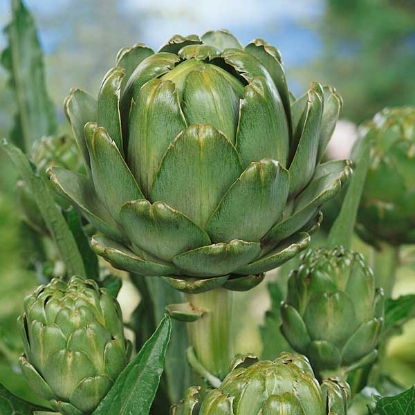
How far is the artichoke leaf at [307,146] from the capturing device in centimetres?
38

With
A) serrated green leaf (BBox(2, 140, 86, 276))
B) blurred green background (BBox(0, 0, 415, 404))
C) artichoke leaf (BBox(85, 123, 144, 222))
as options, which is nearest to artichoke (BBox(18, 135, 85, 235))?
serrated green leaf (BBox(2, 140, 86, 276))

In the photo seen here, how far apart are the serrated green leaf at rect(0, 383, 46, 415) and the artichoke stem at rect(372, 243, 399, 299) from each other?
11.2 inches

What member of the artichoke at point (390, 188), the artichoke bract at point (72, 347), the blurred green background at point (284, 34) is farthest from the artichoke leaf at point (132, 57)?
the blurred green background at point (284, 34)

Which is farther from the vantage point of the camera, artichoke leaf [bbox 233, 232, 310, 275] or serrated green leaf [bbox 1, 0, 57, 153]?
serrated green leaf [bbox 1, 0, 57, 153]

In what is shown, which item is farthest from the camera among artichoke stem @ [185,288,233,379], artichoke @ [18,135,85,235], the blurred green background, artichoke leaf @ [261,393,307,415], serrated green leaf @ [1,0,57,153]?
the blurred green background

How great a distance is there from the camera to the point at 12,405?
17.6 inches

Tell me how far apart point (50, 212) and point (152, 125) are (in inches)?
5.4

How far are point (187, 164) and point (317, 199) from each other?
0.07m

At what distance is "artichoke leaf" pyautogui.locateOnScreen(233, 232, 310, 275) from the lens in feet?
1.24

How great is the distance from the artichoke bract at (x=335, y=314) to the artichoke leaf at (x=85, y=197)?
0.13 m

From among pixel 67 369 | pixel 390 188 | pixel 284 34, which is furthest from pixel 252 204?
pixel 284 34

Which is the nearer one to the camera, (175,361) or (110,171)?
(110,171)

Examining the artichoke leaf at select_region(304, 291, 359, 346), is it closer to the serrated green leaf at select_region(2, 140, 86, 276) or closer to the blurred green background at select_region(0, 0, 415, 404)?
the serrated green leaf at select_region(2, 140, 86, 276)

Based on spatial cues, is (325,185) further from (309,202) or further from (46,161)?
(46,161)
